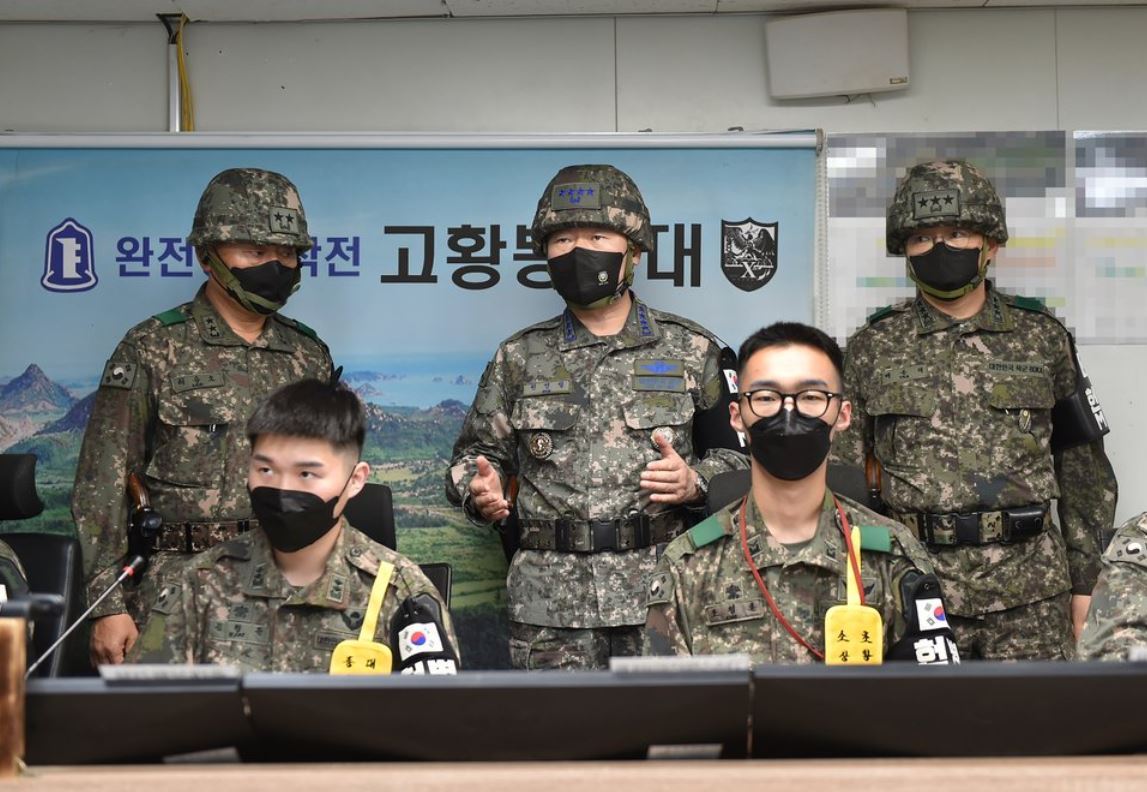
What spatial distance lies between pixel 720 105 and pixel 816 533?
181cm

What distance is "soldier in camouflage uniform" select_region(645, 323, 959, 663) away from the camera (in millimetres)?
2156

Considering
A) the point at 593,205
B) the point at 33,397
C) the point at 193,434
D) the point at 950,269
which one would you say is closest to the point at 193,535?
the point at 193,434

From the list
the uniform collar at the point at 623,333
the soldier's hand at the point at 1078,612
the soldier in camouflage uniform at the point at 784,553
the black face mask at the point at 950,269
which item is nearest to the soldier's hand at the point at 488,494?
the uniform collar at the point at 623,333

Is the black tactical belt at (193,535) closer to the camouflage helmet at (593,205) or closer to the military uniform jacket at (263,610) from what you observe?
the military uniform jacket at (263,610)

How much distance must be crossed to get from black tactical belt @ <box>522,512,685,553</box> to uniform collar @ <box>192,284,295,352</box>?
2.66 feet

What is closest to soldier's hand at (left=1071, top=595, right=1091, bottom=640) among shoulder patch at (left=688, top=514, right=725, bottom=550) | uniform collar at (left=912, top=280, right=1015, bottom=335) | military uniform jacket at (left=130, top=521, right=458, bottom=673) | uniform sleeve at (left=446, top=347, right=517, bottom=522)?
uniform collar at (left=912, top=280, right=1015, bottom=335)

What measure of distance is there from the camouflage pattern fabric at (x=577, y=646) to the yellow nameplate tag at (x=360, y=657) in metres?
1.07

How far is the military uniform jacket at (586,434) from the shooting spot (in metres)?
2.99

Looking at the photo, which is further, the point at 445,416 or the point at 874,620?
the point at 445,416

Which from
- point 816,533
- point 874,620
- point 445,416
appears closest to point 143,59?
point 445,416

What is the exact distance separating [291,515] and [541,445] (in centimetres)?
105

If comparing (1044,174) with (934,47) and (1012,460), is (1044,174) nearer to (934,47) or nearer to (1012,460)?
(934,47)

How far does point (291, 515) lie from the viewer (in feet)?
6.91

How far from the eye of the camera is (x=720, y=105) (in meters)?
3.71
